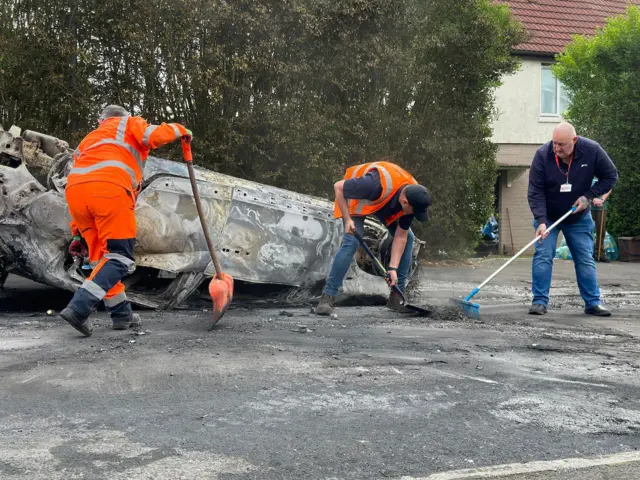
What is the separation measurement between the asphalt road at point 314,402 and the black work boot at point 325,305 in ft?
1.38

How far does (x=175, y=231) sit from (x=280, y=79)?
5.54 meters

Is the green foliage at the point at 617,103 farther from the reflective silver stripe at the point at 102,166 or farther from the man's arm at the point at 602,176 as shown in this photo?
the reflective silver stripe at the point at 102,166

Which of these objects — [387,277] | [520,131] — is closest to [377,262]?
[387,277]

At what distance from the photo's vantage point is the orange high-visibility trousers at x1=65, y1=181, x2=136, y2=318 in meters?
5.59

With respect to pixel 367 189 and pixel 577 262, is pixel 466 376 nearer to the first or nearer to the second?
pixel 367 189

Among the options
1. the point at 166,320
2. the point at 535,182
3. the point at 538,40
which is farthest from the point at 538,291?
the point at 538,40

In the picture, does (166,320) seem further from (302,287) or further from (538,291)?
(538,291)

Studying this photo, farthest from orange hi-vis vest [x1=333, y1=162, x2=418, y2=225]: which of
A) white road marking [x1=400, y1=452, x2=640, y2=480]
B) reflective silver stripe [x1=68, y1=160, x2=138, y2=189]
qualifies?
white road marking [x1=400, y1=452, x2=640, y2=480]

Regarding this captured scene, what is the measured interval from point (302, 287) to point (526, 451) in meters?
4.12

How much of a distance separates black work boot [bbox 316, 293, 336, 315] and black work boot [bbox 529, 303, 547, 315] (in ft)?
6.52

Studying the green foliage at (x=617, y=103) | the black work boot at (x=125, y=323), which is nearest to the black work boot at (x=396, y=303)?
the black work boot at (x=125, y=323)

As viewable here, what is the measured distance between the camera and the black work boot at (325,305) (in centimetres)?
688

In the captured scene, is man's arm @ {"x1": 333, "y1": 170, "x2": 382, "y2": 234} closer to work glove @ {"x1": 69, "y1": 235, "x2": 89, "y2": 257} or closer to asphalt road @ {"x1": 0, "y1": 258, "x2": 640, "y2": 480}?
asphalt road @ {"x1": 0, "y1": 258, "x2": 640, "y2": 480}

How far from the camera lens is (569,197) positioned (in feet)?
25.1
